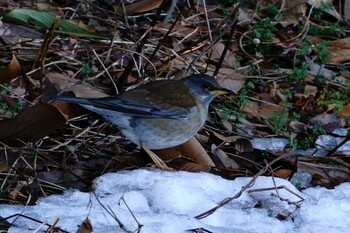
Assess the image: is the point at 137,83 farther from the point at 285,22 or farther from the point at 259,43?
the point at 285,22

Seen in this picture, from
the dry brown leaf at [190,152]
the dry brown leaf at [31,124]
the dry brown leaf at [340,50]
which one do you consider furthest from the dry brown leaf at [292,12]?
the dry brown leaf at [31,124]

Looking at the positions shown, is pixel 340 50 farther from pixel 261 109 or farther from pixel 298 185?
pixel 298 185

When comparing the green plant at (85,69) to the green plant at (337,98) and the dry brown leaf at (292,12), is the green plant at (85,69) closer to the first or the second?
the green plant at (337,98)

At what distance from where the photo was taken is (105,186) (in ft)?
17.6

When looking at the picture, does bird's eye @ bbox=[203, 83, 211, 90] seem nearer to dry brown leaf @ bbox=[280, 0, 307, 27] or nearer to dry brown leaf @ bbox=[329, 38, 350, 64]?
dry brown leaf @ bbox=[329, 38, 350, 64]

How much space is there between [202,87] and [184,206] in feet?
4.18

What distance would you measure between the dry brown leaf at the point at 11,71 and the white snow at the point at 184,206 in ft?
4.24

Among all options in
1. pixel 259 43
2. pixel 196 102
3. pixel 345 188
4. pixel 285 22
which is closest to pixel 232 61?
pixel 259 43

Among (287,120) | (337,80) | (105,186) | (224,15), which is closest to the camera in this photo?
(105,186)

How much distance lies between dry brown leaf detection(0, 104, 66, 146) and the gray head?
3.48 ft

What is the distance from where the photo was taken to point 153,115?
5.82 m

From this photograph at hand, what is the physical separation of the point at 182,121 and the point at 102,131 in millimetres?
663

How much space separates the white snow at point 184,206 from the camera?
4.91 m

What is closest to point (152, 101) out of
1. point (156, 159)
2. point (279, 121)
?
point (156, 159)
